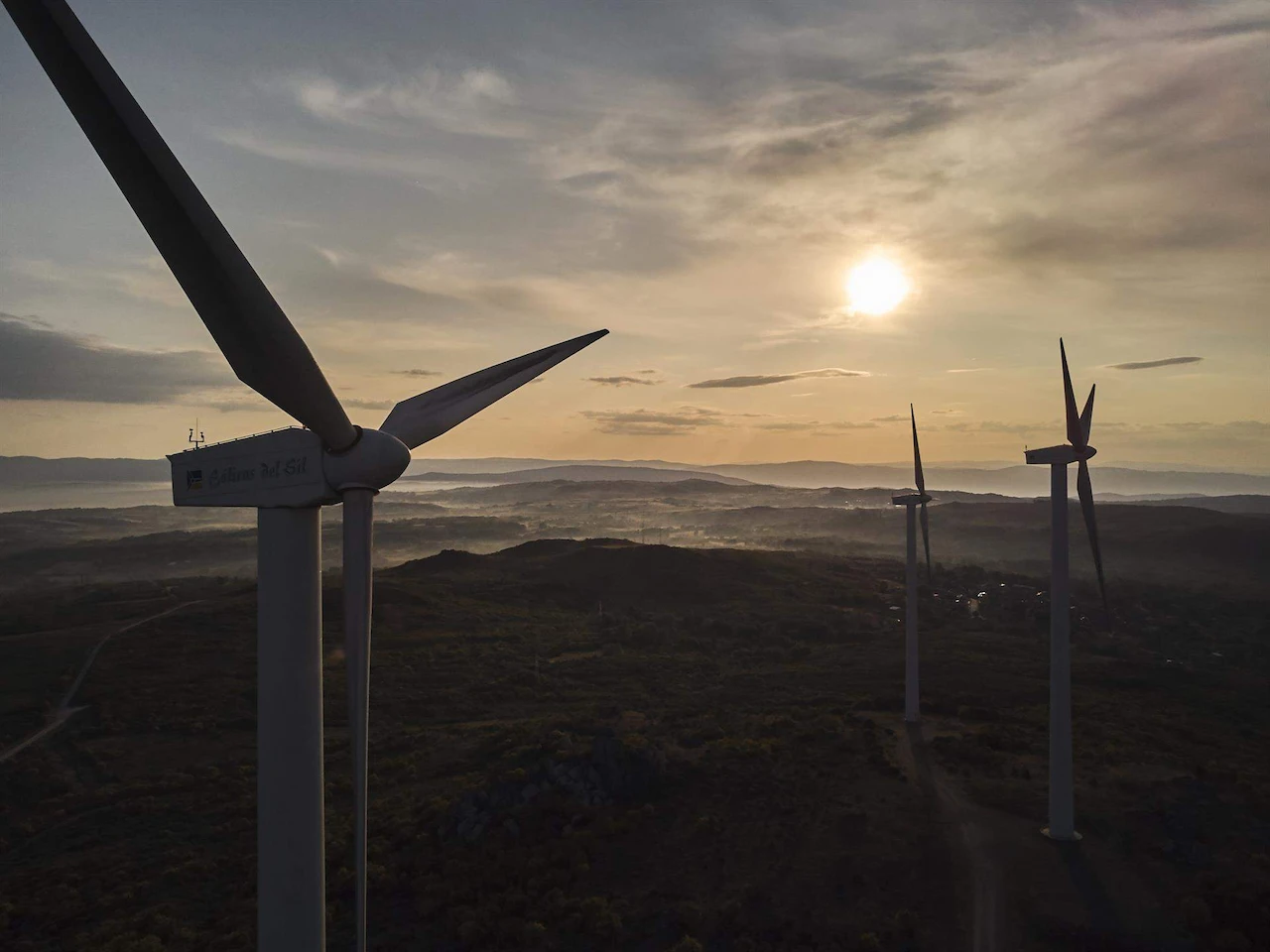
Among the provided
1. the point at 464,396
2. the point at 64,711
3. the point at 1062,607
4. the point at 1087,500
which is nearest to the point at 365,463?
the point at 464,396

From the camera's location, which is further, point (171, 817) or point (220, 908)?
point (171, 817)

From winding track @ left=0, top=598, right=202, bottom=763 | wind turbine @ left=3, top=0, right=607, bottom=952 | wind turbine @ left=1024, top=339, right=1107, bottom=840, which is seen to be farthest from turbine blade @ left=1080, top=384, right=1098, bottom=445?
winding track @ left=0, top=598, right=202, bottom=763

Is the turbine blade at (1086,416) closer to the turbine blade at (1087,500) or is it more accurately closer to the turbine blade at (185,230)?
the turbine blade at (1087,500)

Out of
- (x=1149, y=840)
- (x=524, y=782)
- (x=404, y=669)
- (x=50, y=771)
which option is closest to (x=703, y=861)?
(x=524, y=782)

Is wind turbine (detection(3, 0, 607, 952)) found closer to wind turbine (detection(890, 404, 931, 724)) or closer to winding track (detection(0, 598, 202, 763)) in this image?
wind turbine (detection(890, 404, 931, 724))

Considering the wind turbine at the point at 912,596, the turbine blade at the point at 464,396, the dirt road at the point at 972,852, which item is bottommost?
the dirt road at the point at 972,852

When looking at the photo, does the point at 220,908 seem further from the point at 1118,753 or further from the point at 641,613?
the point at 641,613

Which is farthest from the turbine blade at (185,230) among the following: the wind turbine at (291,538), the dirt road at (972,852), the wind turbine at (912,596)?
the wind turbine at (912,596)
